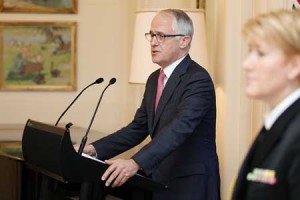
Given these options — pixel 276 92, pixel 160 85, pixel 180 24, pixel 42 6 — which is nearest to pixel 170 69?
pixel 160 85

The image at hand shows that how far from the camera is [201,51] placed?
16.1 ft

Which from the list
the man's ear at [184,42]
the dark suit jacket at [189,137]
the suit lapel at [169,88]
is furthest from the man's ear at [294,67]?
the man's ear at [184,42]

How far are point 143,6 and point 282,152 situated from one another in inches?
189

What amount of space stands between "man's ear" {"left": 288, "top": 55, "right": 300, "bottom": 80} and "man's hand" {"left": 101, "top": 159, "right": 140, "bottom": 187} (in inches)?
53.2

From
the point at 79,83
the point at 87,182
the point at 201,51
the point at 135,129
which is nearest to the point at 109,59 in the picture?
the point at 79,83

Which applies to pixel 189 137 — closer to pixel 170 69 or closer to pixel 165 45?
pixel 170 69

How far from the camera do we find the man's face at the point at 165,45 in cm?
353

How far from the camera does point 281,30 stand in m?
1.75

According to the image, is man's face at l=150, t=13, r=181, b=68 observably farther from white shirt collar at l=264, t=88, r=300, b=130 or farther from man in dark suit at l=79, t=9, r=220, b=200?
white shirt collar at l=264, t=88, r=300, b=130

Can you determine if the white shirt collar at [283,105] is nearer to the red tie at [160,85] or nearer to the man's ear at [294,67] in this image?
the man's ear at [294,67]

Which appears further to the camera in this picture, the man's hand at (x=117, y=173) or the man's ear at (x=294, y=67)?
the man's hand at (x=117, y=173)

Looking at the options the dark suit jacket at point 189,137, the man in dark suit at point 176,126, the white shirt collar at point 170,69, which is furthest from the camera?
the white shirt collar at point 170,69

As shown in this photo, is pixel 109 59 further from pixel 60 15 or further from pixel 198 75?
pixel 198 75

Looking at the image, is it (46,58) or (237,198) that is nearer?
(237,198)
